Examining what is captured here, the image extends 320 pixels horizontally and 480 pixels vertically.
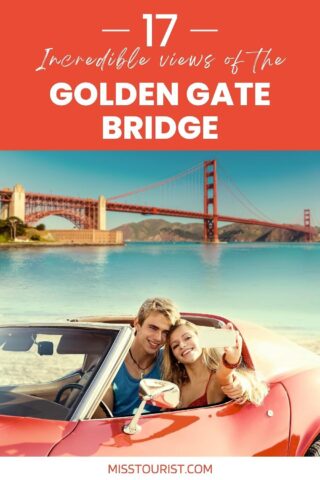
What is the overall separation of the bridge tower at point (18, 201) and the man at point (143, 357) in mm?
35272

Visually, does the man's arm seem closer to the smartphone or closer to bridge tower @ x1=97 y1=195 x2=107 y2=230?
the smartphone

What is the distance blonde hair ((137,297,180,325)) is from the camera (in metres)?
2.92

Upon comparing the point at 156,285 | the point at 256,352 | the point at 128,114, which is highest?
the point at 128,114

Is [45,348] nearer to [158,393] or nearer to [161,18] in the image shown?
[158,393]

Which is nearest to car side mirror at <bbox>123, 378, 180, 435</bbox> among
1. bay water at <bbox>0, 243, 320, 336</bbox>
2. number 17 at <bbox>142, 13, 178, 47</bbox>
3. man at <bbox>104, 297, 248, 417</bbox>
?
man at <bbox>104, 297, 248, 417</bbox>

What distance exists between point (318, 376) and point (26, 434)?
5.12 feet

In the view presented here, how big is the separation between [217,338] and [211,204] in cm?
4387

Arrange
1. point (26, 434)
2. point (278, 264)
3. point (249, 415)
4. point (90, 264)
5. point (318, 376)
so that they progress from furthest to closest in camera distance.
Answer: point (278, 264), point (90, 264), point (318, 376), point (249, 415), point (26, 434)

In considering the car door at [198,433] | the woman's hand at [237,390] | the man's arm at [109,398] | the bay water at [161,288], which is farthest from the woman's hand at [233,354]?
the bay water at [161,288]

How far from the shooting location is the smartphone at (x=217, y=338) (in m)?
2.64

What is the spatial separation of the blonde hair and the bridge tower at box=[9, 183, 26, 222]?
3532 centimetres

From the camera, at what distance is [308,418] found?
3.07 m

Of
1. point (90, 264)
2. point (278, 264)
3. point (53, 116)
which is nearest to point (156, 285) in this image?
point (90, 264)

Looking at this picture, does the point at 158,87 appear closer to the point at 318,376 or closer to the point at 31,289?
the point at 318,376
